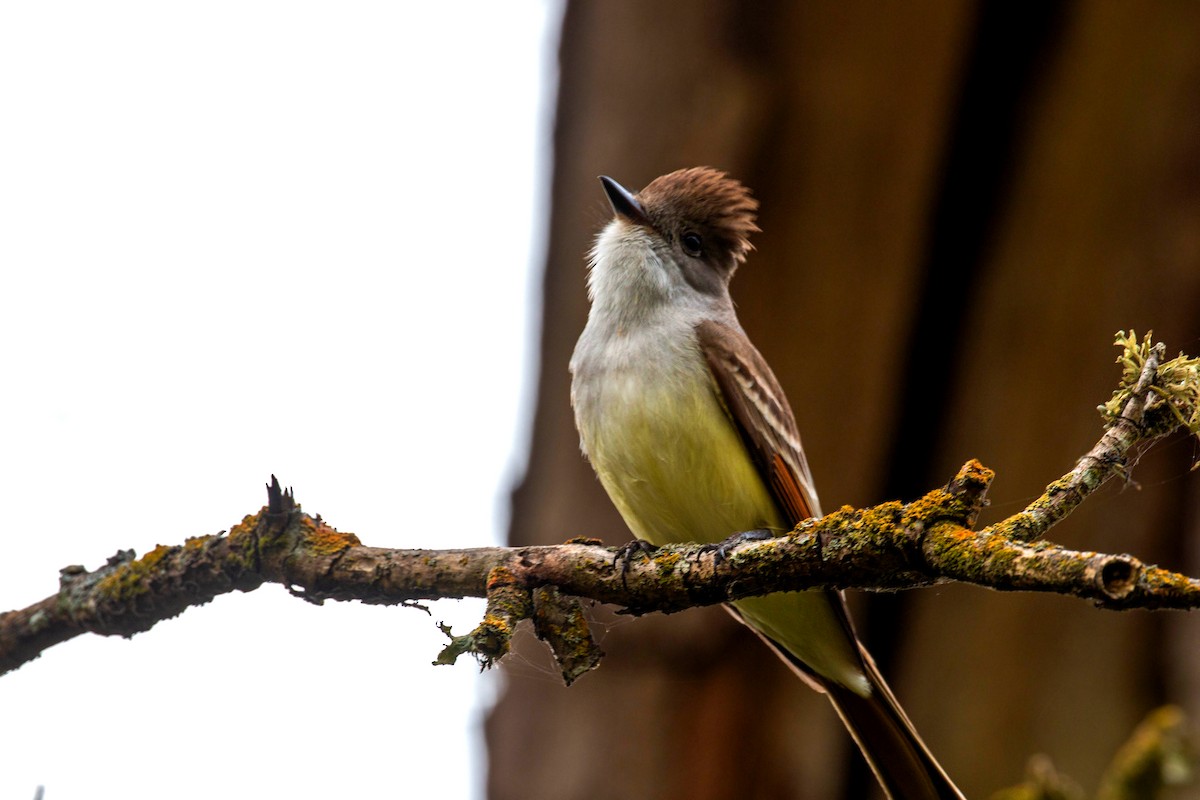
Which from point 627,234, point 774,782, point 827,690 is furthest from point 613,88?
point 774,782

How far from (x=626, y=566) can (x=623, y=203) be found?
2.27m

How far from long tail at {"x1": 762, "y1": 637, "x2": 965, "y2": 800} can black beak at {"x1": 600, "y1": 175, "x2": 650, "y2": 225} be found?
6.91 feet

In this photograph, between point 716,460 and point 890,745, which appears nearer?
point 890,745

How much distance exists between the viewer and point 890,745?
11.8ft

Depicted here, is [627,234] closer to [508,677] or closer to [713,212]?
[713,212]

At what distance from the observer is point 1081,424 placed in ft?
16.1

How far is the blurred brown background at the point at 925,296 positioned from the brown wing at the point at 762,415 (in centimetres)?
107

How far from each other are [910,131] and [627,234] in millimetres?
1384

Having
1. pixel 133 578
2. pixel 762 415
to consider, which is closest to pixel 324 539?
pixel 133 578

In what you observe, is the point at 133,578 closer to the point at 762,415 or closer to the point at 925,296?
the point at 762,415

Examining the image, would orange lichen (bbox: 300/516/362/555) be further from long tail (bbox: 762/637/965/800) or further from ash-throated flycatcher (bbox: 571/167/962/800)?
long tail (bbox: 762/637/965/800)

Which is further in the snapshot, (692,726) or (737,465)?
(692,726)

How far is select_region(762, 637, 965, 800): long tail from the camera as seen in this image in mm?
3457

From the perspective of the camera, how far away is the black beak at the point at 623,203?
15.4 feet
